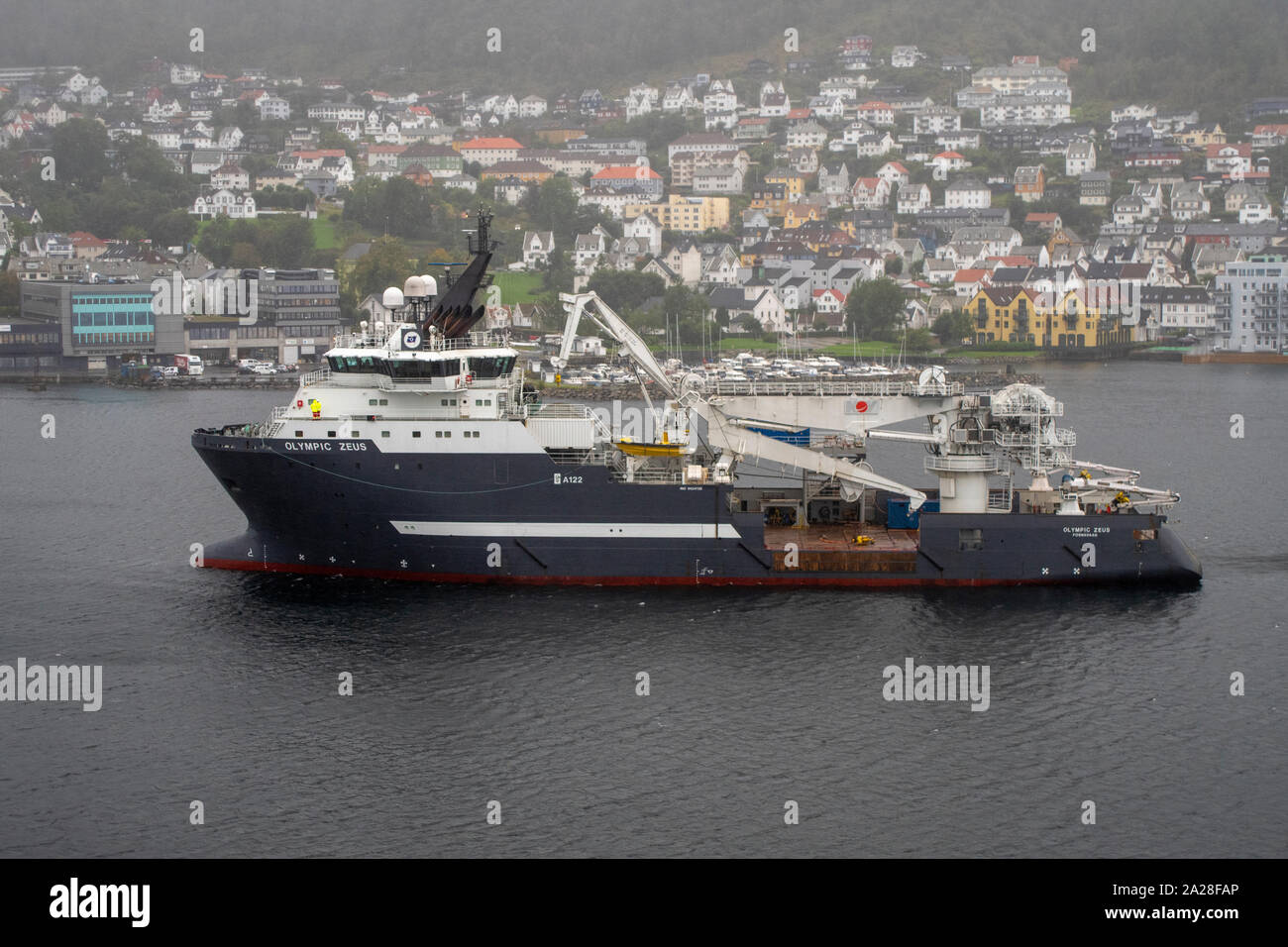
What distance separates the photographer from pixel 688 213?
495 ft

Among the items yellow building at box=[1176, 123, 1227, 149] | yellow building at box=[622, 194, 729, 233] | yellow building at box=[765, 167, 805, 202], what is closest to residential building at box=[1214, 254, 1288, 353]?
yellow building at box=[622, 194, 729, 233]

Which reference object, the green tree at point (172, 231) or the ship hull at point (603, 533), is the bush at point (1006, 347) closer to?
the green tree at point (172, 231)

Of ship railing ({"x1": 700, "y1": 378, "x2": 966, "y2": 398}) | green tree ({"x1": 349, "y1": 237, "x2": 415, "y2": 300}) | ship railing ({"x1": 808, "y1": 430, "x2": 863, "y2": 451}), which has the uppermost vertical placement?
green tree ({"x1": 349, "y1": 237, "x2": 415, "y2": 300})

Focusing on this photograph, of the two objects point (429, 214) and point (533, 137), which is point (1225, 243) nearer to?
point (429, 214)

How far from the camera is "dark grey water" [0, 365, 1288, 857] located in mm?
27922

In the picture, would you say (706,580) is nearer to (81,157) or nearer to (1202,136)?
(81,157)

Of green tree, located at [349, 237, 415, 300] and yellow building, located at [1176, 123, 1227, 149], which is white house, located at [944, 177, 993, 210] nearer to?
yellow building, located at [1176, 123, 1227, 149]

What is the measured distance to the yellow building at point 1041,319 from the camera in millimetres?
110875

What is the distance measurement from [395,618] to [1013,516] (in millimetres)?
14820

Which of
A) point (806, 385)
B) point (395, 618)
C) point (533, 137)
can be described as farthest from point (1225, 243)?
point (395, 618)

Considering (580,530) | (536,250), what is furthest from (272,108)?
(580,530)
